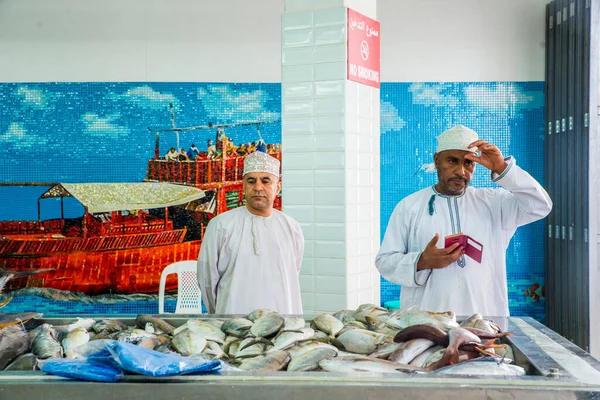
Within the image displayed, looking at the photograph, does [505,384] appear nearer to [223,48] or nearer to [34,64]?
[223,48]

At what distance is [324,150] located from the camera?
14.0 ft

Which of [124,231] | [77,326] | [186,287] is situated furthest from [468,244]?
[124,231]

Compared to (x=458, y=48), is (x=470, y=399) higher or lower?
lower

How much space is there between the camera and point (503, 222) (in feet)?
12.8

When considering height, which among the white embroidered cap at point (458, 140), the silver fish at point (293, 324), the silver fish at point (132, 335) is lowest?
the silver fish at point (132, 335)

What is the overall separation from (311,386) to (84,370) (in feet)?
2.14

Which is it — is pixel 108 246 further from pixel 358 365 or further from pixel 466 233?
pixel 358 365

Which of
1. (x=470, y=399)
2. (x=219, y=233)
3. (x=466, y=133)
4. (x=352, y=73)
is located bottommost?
(x=470, y=399)

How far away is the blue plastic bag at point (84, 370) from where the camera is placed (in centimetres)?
191

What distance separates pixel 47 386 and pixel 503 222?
110 inches

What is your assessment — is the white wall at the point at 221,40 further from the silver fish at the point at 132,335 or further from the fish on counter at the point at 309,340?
the silver fish at the point at 132,335

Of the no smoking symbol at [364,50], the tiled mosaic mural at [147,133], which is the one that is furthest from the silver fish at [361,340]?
the tiled mosaic mural at [147,133]

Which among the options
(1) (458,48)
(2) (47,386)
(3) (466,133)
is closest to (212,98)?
(1) (458,48)

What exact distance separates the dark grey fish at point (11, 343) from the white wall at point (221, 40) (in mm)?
4703
